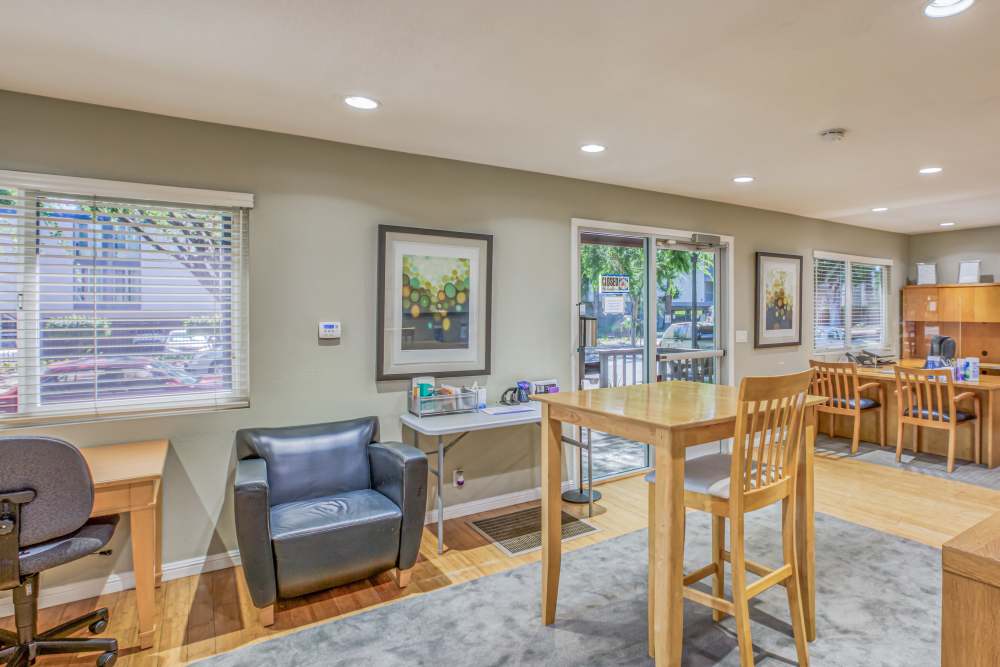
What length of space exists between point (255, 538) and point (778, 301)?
5.21 metres

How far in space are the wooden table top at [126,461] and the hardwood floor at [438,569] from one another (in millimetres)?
733

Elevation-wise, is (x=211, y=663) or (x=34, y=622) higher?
(x=34, y=622)

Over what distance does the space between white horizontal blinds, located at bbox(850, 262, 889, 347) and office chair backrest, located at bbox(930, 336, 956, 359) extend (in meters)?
0.74

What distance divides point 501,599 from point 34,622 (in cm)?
189

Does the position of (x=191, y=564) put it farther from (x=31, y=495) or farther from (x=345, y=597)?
(x=31, y=495)

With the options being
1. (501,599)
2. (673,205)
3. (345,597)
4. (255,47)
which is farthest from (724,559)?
(673,205)

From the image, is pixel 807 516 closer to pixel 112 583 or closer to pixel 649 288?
pixel 649 288

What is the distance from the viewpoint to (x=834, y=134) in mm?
3148

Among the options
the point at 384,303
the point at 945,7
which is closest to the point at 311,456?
the point at 384,303

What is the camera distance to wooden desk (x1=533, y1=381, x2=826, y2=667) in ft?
6.10

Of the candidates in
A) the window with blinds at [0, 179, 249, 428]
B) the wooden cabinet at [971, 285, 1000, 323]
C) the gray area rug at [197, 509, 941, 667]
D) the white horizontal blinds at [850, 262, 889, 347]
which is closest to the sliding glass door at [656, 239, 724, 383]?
the gray area rug at [197, 509, 941, 667]

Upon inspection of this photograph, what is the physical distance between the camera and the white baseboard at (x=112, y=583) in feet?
8.77

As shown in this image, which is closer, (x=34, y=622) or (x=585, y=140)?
(x=34, y=622)

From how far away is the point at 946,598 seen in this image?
0.96 meters
